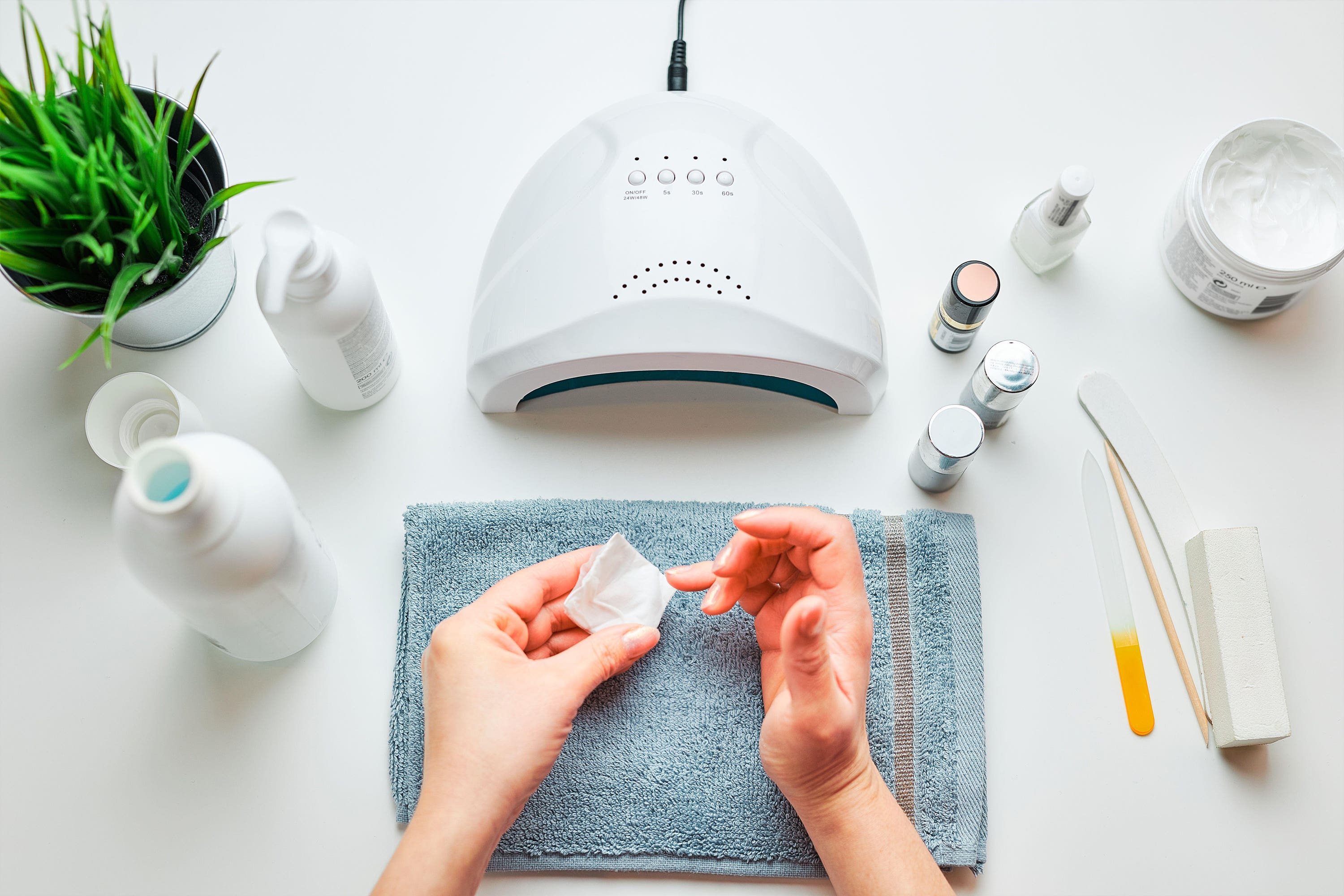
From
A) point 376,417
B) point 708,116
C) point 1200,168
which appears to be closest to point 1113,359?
point 1200,168

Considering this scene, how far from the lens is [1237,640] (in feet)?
2.43

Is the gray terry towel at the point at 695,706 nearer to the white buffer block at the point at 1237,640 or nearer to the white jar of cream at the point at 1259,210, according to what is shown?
the white buffer block at the point at 1237,640

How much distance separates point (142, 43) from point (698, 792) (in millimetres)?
915

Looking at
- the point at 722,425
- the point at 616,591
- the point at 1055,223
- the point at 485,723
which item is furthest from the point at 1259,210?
the point at 485,723

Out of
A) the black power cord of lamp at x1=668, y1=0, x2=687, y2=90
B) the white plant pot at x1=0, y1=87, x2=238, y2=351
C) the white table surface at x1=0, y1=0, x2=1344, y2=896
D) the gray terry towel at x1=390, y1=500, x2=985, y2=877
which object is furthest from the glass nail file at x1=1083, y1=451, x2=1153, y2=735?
the white plant pot at x1=0, y1=87, x2=238, y2=351

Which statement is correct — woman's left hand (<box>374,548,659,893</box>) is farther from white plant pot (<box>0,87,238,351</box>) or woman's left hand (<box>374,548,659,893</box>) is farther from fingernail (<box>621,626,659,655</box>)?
white plant pot (<box>0,87,238,351</box>)

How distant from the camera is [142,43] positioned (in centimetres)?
87

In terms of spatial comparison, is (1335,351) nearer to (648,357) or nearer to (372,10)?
(648,357)

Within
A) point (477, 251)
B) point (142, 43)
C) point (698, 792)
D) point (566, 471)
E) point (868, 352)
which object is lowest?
point (698, 792)

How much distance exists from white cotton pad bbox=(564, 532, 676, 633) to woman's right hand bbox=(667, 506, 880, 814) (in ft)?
0.10

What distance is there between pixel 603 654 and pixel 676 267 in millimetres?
323

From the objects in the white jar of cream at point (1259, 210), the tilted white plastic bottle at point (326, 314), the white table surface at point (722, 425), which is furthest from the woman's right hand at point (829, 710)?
the white jar of cream at point (1259, 210)

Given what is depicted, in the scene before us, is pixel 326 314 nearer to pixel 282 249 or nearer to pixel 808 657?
pixel 282 249

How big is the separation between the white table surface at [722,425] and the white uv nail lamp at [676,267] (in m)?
0.08
